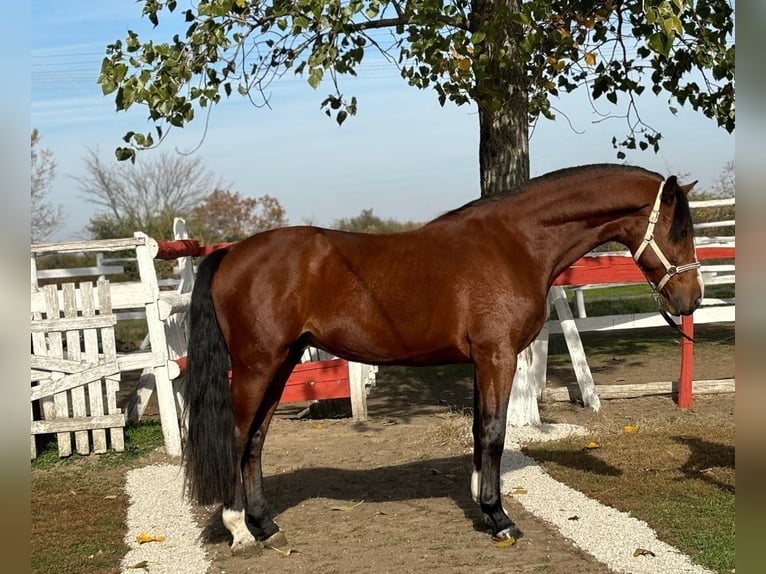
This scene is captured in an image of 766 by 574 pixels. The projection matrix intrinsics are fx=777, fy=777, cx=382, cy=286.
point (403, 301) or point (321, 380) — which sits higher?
point (403, 301)

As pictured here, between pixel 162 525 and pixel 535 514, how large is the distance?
2.52 m

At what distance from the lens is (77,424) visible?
716cm

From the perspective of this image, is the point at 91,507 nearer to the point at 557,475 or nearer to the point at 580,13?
the point at 557,475

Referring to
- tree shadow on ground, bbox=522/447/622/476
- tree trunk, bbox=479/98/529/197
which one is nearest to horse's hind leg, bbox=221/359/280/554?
tree shadow on ground, bbox=522/447/622/476

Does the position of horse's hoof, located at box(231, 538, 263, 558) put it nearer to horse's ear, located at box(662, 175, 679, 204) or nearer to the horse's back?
the horse's back

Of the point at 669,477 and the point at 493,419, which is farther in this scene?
the point at 669,477

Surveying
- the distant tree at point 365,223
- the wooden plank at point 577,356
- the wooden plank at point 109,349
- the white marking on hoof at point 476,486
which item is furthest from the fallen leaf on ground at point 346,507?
the distant tree at point 365,223

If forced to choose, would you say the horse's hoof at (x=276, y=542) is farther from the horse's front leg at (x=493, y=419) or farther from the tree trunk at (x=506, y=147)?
the tree trunk at (x=506, y=147)

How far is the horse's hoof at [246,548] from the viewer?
15.3 feet

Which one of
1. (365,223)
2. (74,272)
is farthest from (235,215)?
(74,272)

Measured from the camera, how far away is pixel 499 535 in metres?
4.65

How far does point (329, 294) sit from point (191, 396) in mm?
1048

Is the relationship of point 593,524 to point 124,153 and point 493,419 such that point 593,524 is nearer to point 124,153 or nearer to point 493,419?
point 493,419

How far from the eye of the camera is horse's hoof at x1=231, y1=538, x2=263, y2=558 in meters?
4.66
